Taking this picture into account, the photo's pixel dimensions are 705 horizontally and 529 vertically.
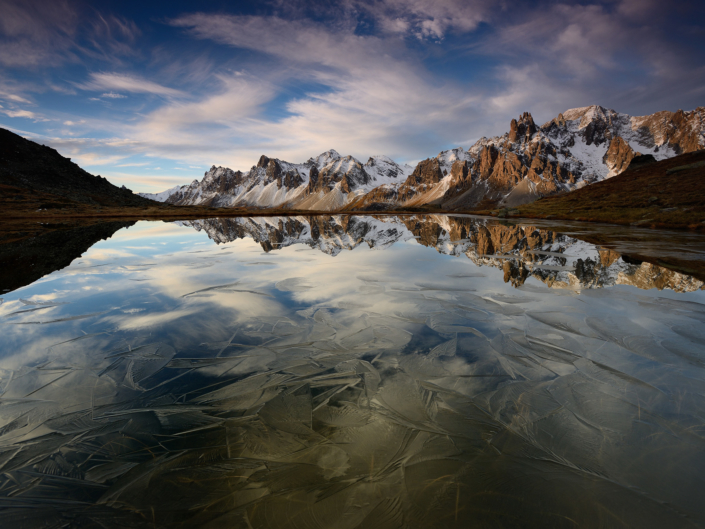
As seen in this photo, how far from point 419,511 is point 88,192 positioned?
186629 millimetres

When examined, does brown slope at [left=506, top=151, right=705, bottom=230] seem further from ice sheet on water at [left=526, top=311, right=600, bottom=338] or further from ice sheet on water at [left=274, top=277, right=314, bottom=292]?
ice sheet on water at [left=274, top=277, right=314, bottom=292]

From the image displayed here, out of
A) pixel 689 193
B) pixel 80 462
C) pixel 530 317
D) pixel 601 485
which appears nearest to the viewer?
pixel 601 485

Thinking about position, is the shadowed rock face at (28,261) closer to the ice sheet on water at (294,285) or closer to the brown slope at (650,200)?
the ice sheet on water at (294,285)

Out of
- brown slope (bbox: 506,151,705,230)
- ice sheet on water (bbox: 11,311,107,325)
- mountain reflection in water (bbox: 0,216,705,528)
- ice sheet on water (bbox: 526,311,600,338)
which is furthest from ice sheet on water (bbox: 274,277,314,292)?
brown slope (bbox: 506,151,705,230)

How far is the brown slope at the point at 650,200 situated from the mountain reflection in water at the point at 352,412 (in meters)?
54.0

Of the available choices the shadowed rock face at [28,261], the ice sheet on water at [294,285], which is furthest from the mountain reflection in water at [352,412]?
the shadowed rock face at [28,261]

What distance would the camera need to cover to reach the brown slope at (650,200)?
161ft

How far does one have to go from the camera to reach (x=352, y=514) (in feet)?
10.1

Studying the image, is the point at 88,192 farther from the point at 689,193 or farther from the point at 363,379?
the point at 689,193

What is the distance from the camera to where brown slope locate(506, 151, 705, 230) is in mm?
49200

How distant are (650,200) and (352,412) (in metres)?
93.1

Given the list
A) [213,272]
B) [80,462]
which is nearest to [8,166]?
[213,272]

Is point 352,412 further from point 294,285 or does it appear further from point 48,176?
point 48,176

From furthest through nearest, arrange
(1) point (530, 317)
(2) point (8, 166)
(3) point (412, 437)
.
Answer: (2) point (8, 166)
(1) point (530, 317)
(3) point (412, 437)
